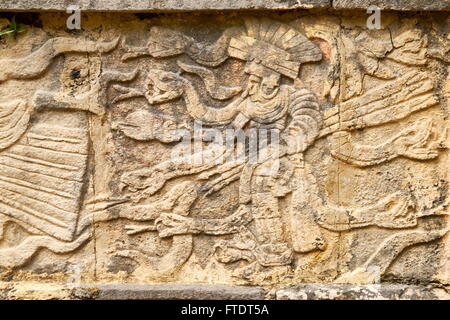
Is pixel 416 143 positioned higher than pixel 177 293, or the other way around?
pixel 416 143

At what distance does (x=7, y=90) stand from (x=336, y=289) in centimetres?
225

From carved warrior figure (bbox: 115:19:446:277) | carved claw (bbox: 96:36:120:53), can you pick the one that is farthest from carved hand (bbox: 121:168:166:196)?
carved claw (bbox: 96:36:120:53)

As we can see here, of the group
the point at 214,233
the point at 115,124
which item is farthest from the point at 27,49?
the point at 214,233

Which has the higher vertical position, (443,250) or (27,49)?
(27,49)

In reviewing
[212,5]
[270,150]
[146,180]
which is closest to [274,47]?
[212,5]

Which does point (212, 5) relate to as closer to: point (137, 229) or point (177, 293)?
point (137, 229)

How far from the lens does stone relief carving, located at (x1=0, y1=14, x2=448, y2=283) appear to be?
4508mm

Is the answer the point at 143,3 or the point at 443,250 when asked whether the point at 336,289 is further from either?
the point at 143,3

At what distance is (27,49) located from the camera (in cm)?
455

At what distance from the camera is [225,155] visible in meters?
4.56

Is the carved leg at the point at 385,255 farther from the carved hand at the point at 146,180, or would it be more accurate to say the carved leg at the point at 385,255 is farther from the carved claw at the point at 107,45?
the carved claw at the point at 107,45

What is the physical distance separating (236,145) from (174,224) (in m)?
0.59

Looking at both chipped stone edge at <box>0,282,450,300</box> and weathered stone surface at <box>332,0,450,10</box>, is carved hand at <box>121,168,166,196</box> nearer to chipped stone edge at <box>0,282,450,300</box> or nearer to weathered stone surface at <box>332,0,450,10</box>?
chipped stone edge at <box>0,282,450,300</box>

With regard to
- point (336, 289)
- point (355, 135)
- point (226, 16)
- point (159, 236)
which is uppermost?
point (226, 16)
